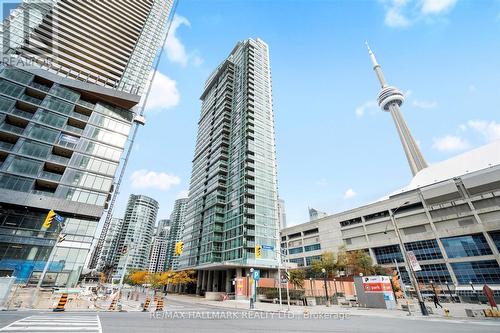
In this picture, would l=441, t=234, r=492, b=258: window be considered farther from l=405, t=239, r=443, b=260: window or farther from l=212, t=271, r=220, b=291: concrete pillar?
l=212, t=271, r=220, b=291: concrete pillar

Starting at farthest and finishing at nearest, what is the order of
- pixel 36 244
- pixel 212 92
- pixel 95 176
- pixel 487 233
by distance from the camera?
1. pixel 212 92
2. pixel 487 233
3. pixel 95 176
4. pixel 36 244

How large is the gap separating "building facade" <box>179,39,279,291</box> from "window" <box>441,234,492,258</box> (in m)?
38.7

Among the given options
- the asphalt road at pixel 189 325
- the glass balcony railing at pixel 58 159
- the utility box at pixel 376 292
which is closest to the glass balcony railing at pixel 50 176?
the glass balcony railing at pixel 58 159

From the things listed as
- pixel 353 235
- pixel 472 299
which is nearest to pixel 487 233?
pixel 472 299

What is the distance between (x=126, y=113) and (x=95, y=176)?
1738cm

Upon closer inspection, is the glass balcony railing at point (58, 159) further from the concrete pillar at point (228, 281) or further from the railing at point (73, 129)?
the concrete pillar at point (228, 281)

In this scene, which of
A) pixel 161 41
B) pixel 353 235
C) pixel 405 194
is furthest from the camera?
pixel 161 41

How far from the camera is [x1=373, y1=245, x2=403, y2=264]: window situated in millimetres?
58247

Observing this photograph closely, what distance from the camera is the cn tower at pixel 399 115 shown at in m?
105

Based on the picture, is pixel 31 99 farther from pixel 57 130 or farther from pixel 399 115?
pixel 399 115

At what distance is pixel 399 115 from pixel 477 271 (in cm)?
9917

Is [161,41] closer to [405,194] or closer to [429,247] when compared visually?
[405,194]

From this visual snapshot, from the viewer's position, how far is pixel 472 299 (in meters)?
38.1

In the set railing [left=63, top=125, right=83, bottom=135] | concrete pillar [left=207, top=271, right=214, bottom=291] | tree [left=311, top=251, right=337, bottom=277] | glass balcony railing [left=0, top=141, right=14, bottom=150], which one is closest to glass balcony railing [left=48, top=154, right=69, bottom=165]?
glass balcony railing [left=0, top=141, right=14, bottom=150]
